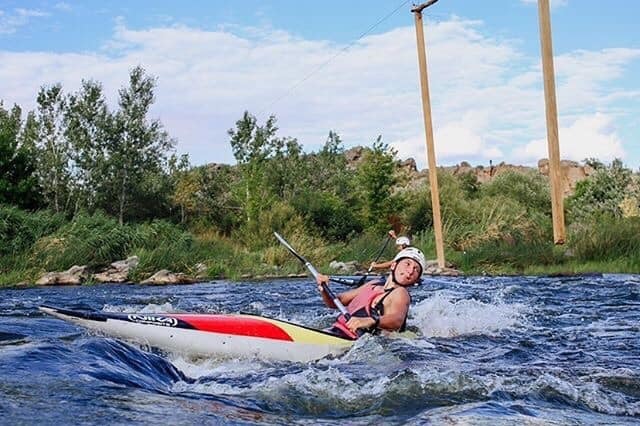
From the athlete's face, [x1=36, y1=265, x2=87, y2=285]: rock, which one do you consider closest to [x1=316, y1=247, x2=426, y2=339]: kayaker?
the athlete's face

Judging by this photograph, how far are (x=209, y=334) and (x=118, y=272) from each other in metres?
12.0

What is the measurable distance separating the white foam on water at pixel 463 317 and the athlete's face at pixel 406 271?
1379 millimetres

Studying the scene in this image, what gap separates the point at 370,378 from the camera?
19.4ft

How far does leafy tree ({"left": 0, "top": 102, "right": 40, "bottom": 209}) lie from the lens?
26.1 m

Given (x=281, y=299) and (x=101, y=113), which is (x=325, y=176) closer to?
(x=101, y=113)

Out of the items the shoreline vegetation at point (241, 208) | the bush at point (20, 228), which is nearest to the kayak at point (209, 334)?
the shoreline vegetation at point (241, 208)

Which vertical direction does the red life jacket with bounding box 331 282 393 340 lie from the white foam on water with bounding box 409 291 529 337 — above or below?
above

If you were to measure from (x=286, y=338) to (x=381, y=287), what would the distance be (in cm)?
150

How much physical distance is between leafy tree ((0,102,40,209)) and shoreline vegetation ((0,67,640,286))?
0.05 m

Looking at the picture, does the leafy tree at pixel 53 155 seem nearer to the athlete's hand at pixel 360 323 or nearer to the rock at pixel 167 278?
the rock at pixel 167 278

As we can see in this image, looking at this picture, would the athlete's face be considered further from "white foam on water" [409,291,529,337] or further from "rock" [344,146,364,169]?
"rock" [344,146,364,169]

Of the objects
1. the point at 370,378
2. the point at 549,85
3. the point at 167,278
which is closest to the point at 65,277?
the point at 167,278

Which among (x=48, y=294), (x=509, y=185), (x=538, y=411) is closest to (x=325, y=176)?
(x=509, y=185)

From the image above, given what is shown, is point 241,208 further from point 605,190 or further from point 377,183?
point 605,190
